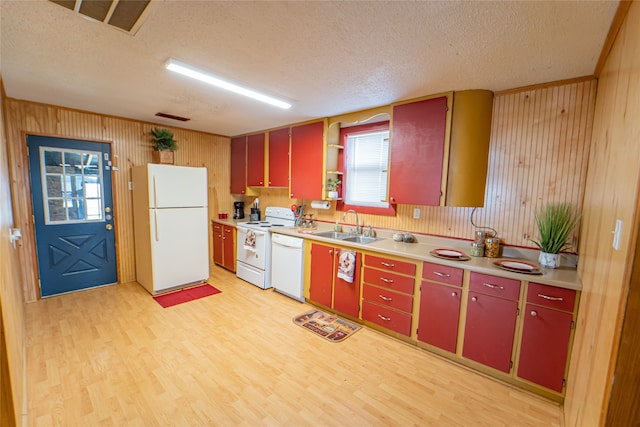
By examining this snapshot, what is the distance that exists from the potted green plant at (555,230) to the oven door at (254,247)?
9.83ft

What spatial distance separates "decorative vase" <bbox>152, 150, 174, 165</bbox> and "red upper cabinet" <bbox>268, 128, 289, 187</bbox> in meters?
1.44

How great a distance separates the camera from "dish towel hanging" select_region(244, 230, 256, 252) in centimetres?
386

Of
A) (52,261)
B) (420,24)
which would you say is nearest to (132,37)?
(420,24)

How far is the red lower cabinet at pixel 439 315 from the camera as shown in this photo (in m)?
2.25

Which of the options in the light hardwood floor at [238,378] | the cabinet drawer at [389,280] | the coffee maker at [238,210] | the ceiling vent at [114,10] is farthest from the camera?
the coffee maker at [238,210]

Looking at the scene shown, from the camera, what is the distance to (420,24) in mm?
1500

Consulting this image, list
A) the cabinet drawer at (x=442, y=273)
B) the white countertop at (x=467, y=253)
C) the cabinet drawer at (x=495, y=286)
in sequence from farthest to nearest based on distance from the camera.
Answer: the cabinet drawer at (x=442, y=273), the cabinet drawer at (x=495, y=286), the white countertop at (x=467, y=253)

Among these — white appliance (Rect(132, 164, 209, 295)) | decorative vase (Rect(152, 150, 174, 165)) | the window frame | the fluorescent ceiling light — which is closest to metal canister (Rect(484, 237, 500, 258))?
the window frame

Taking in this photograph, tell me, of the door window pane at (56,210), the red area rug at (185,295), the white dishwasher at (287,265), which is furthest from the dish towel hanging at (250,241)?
the door window pane at (56,210)

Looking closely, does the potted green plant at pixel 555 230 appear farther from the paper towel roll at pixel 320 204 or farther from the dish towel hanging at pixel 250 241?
the dish towel hanging at pixel 250 241

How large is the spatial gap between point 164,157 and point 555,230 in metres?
4.52

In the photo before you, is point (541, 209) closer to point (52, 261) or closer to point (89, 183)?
point (89, 183)

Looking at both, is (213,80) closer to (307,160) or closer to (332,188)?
(307,160)

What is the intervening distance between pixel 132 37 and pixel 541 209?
11.0 ft
